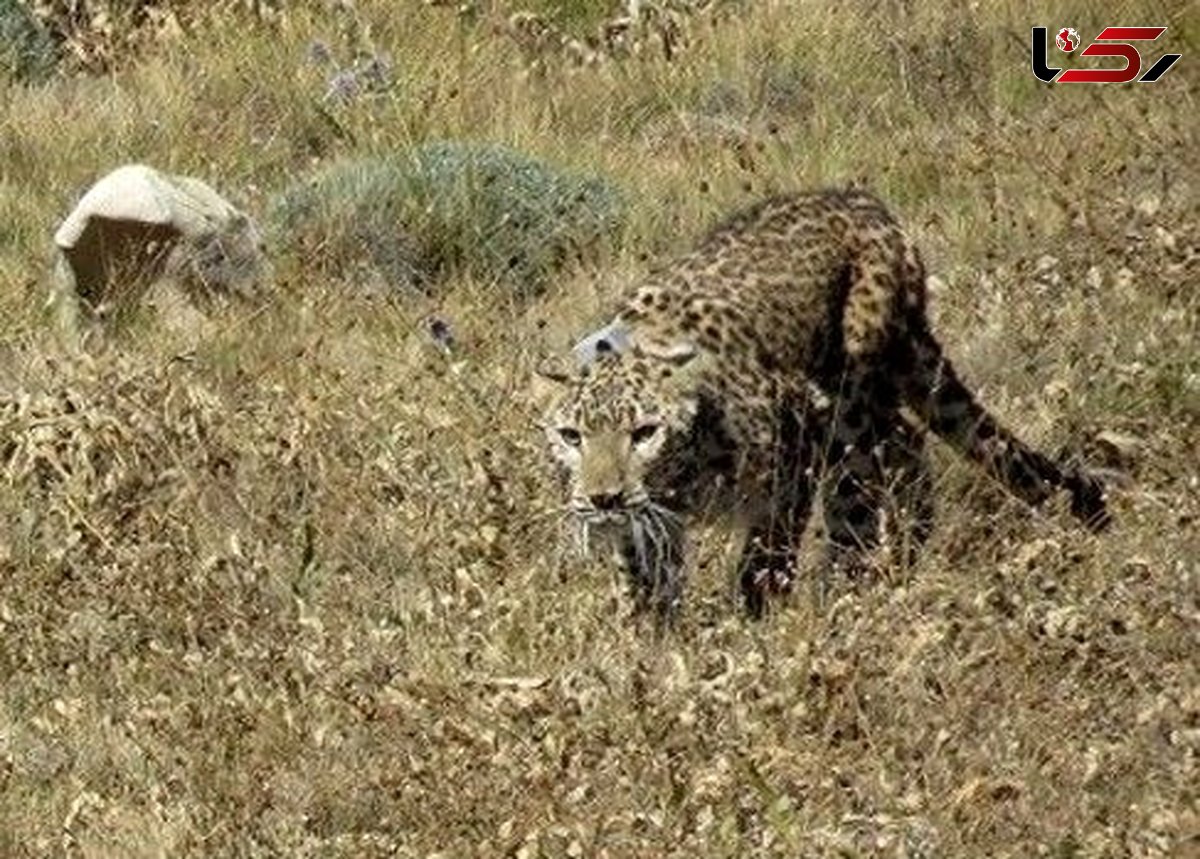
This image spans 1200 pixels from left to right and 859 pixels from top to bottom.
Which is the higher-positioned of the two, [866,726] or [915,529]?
[866,726]

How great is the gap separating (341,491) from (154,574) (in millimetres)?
931

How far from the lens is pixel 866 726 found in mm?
6410

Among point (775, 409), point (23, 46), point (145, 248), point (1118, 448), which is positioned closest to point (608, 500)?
point (775, 409)

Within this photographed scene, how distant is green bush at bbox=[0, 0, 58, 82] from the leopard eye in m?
5.50

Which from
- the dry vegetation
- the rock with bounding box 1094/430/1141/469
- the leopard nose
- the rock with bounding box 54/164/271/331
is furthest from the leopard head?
the rock with bounding box 54/164/271/331

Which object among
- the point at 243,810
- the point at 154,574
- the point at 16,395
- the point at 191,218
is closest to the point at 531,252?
the point at 191,218

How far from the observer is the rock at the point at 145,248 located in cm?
1052

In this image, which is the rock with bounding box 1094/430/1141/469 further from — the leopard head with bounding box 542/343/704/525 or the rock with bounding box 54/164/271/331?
the rock with bounding box 54/164/271/331

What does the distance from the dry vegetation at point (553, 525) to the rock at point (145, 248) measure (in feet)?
0.63

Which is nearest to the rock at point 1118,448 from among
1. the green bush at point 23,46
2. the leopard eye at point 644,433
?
the leopard eye at point 644,433

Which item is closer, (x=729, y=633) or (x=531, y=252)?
(x=729, y=633)

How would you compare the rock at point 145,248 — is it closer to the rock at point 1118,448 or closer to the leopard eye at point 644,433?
the leopard eye at point 644,433

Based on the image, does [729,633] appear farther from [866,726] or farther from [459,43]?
[459,43]

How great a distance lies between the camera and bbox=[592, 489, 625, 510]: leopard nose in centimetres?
794
